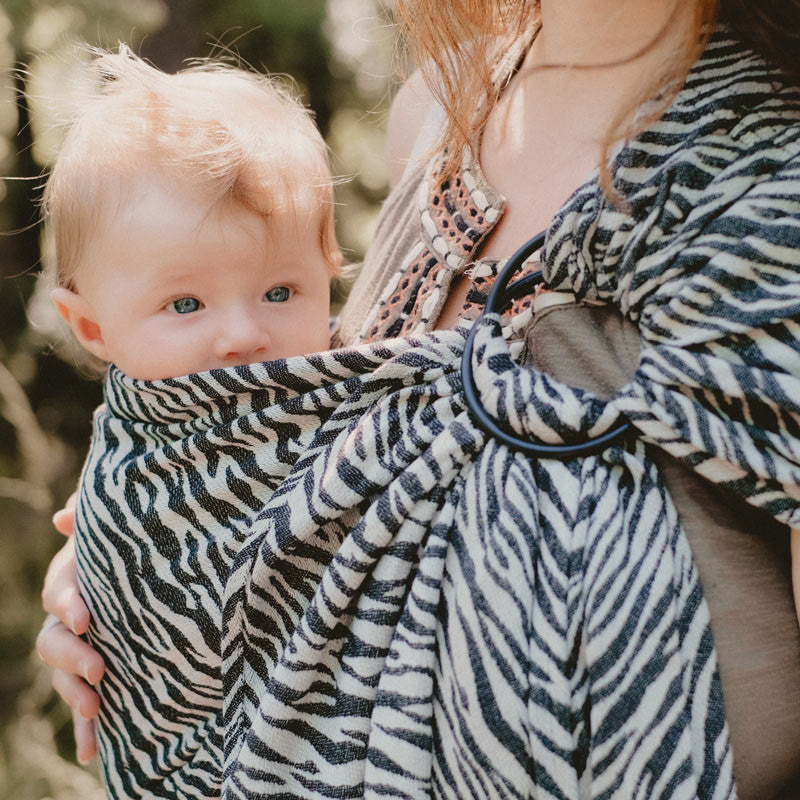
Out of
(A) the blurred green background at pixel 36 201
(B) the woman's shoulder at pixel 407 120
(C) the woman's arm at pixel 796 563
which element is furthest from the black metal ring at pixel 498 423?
(A) the blurred green background at pixel 36 201

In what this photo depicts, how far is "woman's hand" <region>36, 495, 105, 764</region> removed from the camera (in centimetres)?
112

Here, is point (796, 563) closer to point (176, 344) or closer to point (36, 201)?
point (176, 344)

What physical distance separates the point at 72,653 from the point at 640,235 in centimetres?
93

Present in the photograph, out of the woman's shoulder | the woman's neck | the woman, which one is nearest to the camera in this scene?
the woman

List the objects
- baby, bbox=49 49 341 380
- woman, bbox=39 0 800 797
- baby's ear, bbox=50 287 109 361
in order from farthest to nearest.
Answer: baby's ear, bbox=50 287 109 361, baby, bbox=49 49 341 380, woman, bbox=39 0 800 797

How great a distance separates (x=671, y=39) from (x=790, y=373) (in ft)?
1.65

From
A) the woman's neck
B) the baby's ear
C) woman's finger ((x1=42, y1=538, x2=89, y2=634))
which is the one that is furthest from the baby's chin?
the woman's neck

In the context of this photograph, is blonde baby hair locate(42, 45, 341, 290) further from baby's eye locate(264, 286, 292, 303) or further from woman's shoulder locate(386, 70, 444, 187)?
woman's shoulder locate(386, 70, 444, 187)

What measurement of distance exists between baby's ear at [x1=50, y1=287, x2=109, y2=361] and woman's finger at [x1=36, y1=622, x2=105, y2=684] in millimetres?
413

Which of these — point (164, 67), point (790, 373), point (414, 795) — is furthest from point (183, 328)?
point (164, 67)

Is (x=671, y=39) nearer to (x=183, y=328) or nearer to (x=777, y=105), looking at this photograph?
(x=777, y=105)

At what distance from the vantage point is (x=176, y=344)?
111 centimetres

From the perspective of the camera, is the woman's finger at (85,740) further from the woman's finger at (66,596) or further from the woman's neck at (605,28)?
the woman's neck at (605,28)

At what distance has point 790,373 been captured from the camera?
0.69m
